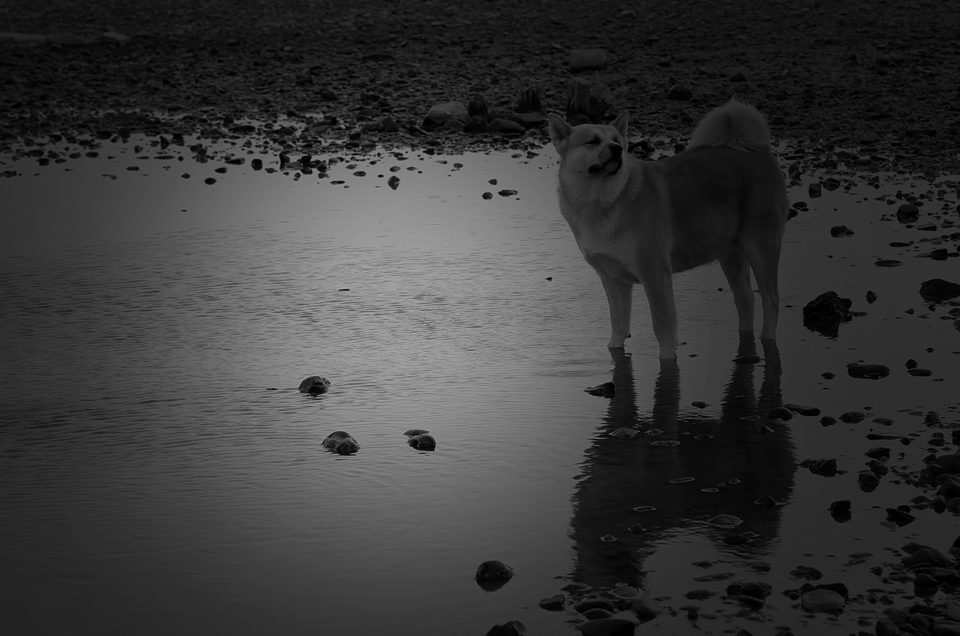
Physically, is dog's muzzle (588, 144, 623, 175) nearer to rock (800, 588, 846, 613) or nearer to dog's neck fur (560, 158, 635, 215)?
dog's neck fur (560, 158, 635, 215)

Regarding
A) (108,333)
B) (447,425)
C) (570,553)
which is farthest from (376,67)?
(570,553)

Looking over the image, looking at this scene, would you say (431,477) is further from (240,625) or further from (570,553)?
(240,625)

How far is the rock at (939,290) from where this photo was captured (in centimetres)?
1077

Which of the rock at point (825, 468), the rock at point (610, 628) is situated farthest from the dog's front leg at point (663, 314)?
the rock at point (610, 628)

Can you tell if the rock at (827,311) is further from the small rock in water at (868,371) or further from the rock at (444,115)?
the rock at (444,115)

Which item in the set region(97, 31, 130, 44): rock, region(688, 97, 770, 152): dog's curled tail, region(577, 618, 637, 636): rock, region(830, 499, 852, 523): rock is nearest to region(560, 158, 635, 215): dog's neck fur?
region(688, 97, 770, 152): dog's curled tail

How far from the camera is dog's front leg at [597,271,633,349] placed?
988cm

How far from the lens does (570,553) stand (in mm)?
6008

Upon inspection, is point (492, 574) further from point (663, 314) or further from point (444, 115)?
point (444, 115)

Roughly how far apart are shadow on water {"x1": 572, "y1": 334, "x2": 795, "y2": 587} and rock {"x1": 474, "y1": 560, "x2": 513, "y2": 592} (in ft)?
0.98

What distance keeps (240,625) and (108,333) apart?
211 inches

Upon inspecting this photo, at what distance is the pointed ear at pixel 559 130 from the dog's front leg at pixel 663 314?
45.7 inches

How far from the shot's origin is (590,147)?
956 centimetres

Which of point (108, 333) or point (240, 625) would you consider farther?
point (108, 333)
